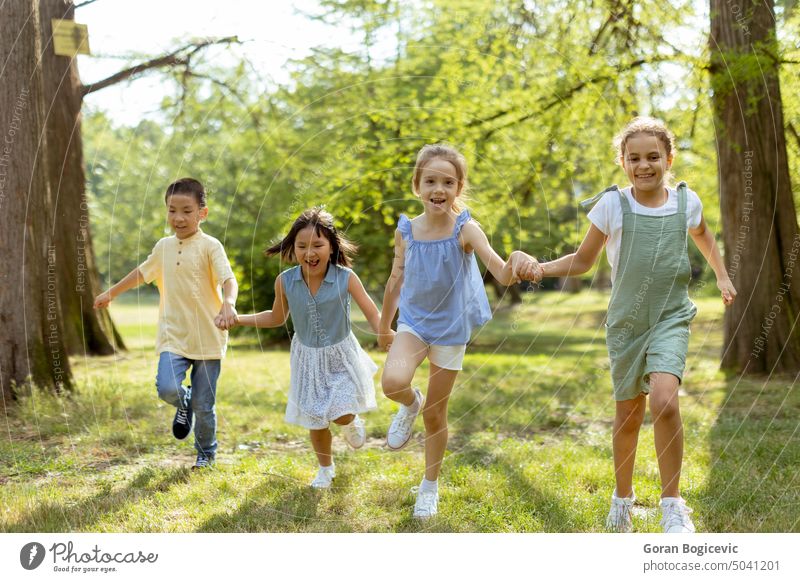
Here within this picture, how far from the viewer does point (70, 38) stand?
8.84 metres

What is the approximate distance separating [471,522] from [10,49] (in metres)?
5.75

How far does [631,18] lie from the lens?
447 inches

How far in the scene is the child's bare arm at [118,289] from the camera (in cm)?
629

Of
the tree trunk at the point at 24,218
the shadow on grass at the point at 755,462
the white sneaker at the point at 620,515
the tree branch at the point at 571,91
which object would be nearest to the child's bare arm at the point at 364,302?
the white sneaker at the point at 620,515

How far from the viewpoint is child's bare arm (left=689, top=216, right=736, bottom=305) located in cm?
531

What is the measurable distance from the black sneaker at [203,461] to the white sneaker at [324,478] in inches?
36.6

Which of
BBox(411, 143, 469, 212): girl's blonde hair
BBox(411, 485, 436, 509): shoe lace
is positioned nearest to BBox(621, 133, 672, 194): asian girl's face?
BBox(411, 143, 469, 212): girl's blonde hair

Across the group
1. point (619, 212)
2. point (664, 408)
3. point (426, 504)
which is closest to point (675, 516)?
point (664, 408)

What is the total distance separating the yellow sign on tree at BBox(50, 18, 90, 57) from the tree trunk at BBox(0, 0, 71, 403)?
0.39 meters

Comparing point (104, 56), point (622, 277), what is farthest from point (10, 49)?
point (622, 277)

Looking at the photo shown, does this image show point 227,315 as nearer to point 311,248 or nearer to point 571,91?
point 311,248

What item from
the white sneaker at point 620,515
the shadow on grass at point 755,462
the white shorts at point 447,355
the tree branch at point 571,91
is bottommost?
the shadow on grass at point 755,462

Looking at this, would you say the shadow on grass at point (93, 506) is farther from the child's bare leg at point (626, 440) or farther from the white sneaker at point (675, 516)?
the white sneaker at point (675, 516)

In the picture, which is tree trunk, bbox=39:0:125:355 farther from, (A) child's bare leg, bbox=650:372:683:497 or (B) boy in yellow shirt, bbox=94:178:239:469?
(A) child's bare leg, bbox=650:372:683:497
